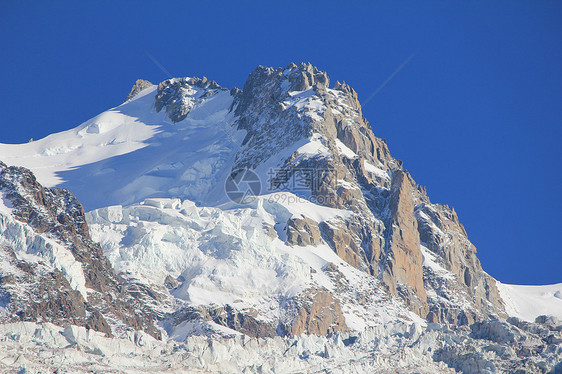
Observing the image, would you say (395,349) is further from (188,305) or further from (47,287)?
(47,287)

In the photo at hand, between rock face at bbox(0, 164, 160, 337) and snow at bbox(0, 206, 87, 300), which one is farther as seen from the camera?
snow at bbox(0, 206, 87, 300)

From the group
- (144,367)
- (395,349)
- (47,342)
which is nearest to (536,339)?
(395,349)

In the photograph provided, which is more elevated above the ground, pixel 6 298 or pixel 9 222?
pixel 9 222

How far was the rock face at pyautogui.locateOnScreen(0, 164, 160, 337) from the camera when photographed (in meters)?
170

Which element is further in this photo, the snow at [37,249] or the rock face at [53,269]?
the snow at [37,249]

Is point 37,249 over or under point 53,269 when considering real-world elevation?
over

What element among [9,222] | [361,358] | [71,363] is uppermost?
[9,222]

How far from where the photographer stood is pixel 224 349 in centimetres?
16562

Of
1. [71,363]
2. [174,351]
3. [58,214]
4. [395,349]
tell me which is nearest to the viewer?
[71,363]

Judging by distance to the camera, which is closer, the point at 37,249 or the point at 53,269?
the point at 53,269

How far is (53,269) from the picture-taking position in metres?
179

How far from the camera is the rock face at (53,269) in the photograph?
6708 inches

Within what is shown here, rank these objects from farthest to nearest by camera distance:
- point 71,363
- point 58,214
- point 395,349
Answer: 1. point 58,214
2. point 395,349
3. point 71,363

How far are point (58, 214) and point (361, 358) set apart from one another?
61082mm
